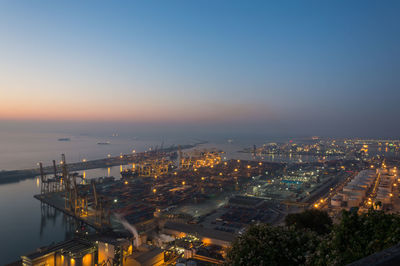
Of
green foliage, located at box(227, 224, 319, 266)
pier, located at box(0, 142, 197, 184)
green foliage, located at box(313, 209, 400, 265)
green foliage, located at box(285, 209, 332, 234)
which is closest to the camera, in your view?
green foliage, located at box(313, 209, 400, 265)

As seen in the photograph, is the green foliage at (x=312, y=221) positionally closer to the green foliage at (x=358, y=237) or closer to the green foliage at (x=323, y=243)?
the green foliage at (x=323, y=243)

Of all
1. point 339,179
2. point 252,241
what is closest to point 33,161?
point 339,179

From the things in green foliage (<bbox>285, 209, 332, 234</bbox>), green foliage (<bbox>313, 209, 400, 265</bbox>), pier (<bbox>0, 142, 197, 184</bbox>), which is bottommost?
pier (<bbox>0, 142, 197, 184</bbox>)

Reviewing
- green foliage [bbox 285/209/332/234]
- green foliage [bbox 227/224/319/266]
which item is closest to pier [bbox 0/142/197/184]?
green foliage [bbox 285/209/332/234]

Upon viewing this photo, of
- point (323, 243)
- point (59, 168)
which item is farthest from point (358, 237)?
point (59, 168)

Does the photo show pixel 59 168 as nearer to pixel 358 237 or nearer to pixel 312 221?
pixel 312 221

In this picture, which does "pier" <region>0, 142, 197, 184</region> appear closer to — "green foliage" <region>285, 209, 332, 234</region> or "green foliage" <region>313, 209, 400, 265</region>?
"green foliage" <region>285, 209, 332, 234</region>

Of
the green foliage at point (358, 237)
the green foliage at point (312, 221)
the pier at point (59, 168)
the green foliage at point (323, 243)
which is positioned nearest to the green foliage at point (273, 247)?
the green foliage at point (323, 243)
